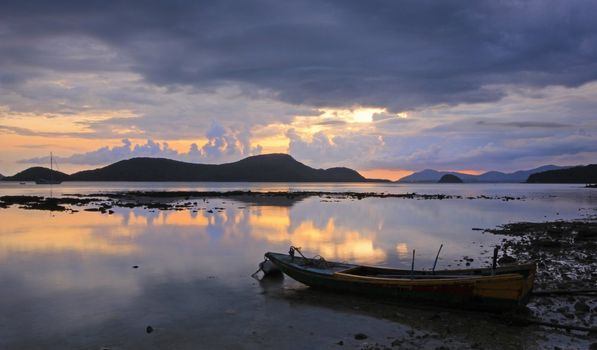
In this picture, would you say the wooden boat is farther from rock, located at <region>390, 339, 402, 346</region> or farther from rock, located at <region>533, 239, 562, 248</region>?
rock, located at <region>533, 239, 562, 248</region>

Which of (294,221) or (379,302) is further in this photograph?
(294,221)

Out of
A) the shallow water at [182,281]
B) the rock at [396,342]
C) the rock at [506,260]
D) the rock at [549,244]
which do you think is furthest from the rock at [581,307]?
the rock at [549,244]

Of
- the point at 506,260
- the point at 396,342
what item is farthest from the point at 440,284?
the point at 506,260

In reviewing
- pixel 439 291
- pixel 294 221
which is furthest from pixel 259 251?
pixel 294 221

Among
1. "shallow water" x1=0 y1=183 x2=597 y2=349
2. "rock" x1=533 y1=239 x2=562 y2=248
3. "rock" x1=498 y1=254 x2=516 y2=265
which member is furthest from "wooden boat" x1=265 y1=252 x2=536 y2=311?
"rock" x1=533 y1=239 x2=562 y2=248

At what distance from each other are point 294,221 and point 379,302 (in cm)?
3055

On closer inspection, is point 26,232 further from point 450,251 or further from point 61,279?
point 450,251

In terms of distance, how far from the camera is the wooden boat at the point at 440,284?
44.3ft

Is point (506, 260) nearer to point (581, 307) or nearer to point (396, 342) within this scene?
point (581, 307)

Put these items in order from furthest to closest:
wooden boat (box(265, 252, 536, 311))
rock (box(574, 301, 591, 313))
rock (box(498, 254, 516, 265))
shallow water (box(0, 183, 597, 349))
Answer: rock (box(498, 254, 516, 265)) < rock (box(574, 301, 591, 313)) < wooden boat (box(265, 252, 536, 311)) < shallow water (box(0, 183, 597, 349))

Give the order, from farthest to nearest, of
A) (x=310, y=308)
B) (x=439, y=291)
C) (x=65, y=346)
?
A: (x=310, y=308) < (x=439, y=291) < (x=65, y=346)

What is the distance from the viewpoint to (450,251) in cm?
2753

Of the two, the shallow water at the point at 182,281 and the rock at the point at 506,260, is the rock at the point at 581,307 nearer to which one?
the shallow water at the point at 182,281

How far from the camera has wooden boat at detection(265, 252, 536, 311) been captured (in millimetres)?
13508
